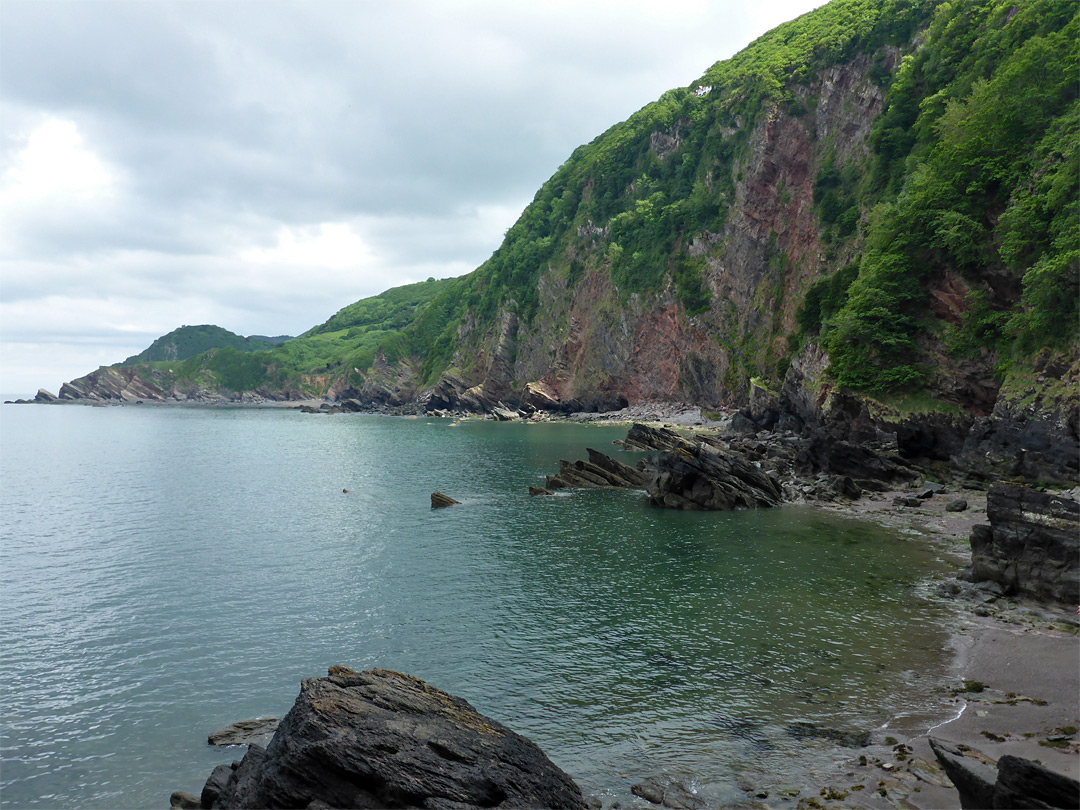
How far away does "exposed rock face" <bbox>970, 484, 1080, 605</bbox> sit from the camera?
20953 mm

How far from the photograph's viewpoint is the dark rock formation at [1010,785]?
827 cm

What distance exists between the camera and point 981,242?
146ft

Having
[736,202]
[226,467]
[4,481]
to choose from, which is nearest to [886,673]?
[226,467]

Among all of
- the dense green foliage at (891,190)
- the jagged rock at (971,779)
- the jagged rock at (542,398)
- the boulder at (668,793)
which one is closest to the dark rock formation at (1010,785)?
the jagged rock at (971,779)

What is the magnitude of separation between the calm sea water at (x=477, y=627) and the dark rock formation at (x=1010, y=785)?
372 cm

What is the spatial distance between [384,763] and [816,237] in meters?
89.1

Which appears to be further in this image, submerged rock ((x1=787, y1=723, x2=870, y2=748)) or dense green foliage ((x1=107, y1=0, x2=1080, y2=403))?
dense green foliage ((x1=107, y1=0, x2=1080, y2=403))

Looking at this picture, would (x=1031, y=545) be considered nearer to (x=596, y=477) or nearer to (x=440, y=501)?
(x=596, y=477)

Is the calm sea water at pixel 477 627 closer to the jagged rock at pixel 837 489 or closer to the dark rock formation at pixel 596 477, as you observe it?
the dark rock formation at pixel 596 477

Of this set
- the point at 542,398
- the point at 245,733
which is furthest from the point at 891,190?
the point at 542,398

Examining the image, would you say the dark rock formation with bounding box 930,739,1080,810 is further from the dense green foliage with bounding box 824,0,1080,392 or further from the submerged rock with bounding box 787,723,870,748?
the dense green foliage with bounding box 824,0,1080,392

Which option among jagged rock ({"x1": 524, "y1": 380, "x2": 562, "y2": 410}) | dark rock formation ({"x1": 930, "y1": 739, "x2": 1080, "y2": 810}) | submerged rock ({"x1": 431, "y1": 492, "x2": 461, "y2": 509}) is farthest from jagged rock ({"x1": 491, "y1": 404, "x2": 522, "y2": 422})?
dark rock formation ({"x1": 930, "y1": 739, "x2": 1080, "y2": 810})

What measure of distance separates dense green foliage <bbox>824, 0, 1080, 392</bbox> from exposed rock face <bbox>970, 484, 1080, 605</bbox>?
62.4ft

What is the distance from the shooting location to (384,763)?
10023 millimetres
